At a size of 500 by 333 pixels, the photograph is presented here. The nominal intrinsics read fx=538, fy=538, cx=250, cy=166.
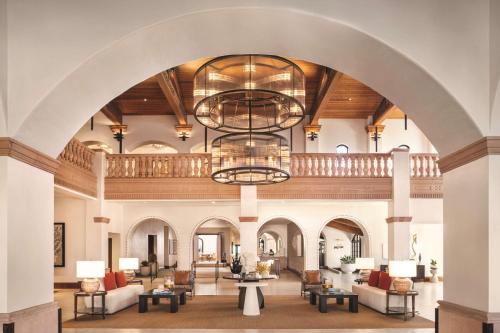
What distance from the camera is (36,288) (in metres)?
5.44

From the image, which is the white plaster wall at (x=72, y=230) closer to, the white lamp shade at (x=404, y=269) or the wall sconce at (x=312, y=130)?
the wall sconce at (x=312, y=130)

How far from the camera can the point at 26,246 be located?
5262mm

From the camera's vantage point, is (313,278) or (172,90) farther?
(172,90)

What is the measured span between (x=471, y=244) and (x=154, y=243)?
23.0 m

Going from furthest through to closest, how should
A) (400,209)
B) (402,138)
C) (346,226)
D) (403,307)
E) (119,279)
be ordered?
(346,226), (402,138), (400,209), (119,279), (403,307)

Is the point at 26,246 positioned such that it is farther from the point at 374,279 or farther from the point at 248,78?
the point at 374,279

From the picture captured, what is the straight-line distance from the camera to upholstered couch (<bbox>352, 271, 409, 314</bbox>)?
11750 millimetres

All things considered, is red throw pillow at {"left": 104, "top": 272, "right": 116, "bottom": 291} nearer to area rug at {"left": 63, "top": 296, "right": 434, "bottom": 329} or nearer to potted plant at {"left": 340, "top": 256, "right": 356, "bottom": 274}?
area rug at {"left": 63, "top": 296, "right": 434, "bottom": 329}

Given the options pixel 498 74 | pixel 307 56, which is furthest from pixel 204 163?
pixel 498 74

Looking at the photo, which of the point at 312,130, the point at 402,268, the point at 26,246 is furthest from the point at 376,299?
the point at 26,246

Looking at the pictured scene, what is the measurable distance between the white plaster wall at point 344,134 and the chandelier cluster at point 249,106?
281 inches

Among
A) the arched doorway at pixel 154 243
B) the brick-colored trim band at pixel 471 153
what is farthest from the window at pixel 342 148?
the brick-colored trim band at pixel 471 153

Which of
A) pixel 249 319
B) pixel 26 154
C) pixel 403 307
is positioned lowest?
pixel 249 319

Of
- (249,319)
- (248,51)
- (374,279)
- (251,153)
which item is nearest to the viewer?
(248,51)
